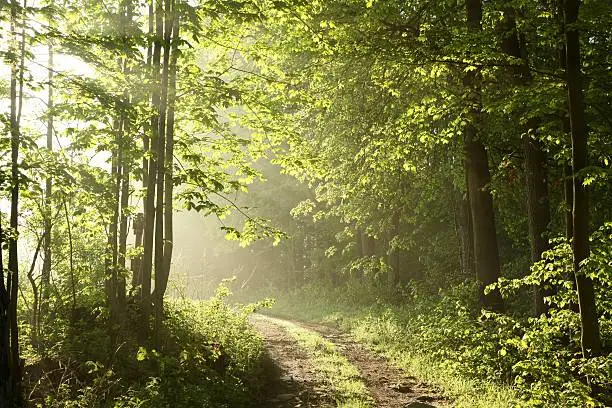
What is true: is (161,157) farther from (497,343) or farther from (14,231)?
(497,343)

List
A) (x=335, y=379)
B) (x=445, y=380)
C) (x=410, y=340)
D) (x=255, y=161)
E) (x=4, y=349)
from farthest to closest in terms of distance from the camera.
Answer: (x=410, y=340), (x=335, y=379), (x=445, y=380), (x=255, y=161), (x=4, y=349)

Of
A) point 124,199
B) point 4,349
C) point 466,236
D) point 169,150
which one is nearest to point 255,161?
point 169,150

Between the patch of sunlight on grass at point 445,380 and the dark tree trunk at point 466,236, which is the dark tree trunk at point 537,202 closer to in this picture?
the patch of sunlight on grass at point 445,380

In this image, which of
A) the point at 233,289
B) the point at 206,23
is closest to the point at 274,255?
the point at 233,289

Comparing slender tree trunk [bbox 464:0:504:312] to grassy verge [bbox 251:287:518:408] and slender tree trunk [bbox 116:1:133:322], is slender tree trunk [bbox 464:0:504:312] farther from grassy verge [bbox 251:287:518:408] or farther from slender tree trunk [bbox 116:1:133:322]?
slender tree trunk [bbox 116:1:133:322]

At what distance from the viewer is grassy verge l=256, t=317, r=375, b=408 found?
30.1ft

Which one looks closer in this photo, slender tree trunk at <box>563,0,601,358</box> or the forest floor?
slender tree trunk at <box>563,0,601,358</box>

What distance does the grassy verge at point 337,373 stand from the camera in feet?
30.1

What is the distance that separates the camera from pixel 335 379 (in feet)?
35.0

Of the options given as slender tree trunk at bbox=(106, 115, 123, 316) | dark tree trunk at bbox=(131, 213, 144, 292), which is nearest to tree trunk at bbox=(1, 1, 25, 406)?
slender tree trunk at bbox=(106, 115, 123, 316)

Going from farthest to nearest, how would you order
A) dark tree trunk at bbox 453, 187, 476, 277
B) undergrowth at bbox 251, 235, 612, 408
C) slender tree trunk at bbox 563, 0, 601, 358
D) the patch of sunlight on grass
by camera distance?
dark tree trunk at bbox 453, 187, 476, 277 < the patch of sunlight on grass < undergrowth at bbox 251, 235, 612, 408 < slender tree trunk at bbox 563, 0, 601, 358

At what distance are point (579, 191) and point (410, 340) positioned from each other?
28.3ft

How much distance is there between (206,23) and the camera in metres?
10.4

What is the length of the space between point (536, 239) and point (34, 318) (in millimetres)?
10120
